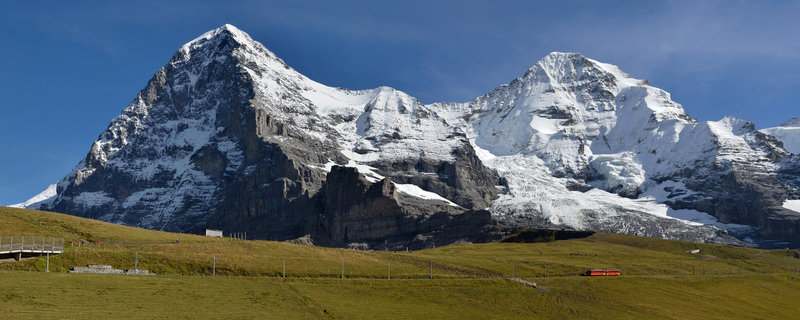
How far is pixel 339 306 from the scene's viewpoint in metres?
86.8

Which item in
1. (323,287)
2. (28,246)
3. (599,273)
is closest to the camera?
(28,246)

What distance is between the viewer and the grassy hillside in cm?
7644

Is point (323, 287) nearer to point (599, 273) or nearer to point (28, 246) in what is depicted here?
point (28, 246)

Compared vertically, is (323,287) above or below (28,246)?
below

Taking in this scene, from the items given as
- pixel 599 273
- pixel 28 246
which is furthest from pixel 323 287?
pixel 599 273

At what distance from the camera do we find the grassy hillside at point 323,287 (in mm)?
76438

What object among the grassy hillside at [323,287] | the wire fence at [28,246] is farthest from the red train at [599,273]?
the wire fence at [28,246]

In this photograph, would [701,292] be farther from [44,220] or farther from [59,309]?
[44,220]

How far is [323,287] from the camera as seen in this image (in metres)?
97.9

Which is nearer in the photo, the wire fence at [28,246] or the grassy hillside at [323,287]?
the grassy hillside at [323,287]

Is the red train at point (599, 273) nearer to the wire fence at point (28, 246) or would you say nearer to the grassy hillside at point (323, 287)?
the grassy hillside at point (323, 287)

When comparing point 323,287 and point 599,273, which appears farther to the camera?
point 599,273

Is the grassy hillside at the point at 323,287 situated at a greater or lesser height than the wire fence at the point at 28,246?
lesser

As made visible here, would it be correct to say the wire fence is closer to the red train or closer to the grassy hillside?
the grassy hillside
